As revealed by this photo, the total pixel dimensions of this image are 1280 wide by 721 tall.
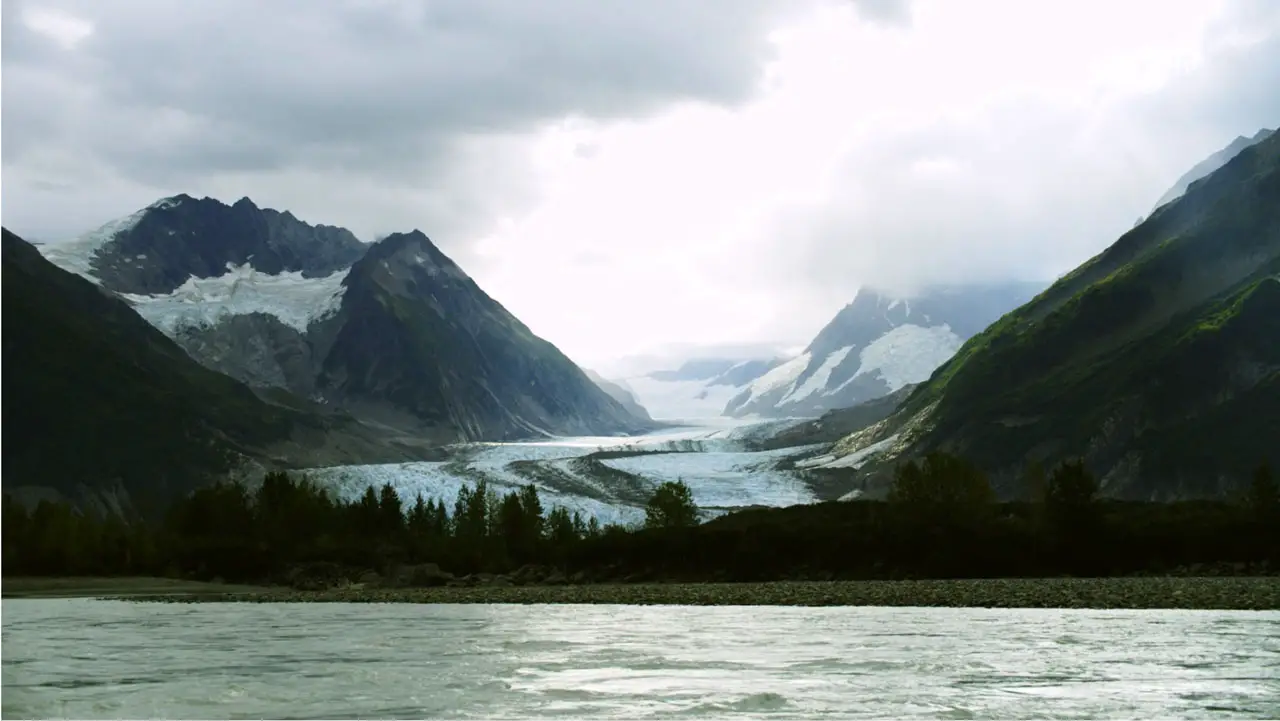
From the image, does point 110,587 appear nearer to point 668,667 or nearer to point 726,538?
point 726,538

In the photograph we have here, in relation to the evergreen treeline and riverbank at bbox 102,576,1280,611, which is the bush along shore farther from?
riverbank at bbox 102,576,1280,611

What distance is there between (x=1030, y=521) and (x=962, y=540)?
8.38 meters

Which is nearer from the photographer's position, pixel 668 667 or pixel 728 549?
pixel 668 667

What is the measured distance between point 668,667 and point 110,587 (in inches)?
2920

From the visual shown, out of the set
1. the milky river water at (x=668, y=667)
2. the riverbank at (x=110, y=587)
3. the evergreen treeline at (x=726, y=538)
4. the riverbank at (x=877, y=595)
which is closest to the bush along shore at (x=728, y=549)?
the evergreen treeline at (x=726, y=538)

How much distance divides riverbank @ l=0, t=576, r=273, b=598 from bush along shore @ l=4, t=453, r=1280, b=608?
3059mm

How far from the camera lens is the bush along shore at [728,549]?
76.7 meters

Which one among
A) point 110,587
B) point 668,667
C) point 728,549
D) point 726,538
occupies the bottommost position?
point 110,587

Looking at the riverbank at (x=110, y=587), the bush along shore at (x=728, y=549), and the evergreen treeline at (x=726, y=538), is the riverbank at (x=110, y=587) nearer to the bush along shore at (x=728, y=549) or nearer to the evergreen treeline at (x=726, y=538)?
the bush along shore at (x=728, y=549)

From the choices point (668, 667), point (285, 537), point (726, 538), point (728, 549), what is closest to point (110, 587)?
point (285, 537)

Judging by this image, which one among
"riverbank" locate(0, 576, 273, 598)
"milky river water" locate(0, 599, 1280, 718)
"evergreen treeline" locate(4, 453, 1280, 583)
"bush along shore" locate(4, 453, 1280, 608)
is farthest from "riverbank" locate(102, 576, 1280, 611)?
"evergreen treeline" locate(4, 453, 1280, 583)

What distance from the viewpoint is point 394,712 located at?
22812mm

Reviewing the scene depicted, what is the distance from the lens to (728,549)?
96.7 metres

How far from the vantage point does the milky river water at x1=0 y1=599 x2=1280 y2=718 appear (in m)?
23.3
